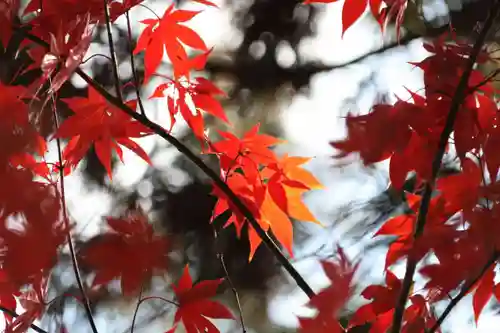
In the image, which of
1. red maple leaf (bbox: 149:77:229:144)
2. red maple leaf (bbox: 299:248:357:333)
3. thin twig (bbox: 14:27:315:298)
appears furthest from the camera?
red maple leaf (bbox: 149:77:229:144)

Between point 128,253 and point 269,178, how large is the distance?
19 cm

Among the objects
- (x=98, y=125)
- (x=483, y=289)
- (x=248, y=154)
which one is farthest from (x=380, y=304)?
(x=98, y=125)

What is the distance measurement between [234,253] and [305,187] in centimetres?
149

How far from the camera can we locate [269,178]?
699 mm

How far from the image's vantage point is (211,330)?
2.40 ft

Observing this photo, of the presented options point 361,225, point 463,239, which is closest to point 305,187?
point 463,239

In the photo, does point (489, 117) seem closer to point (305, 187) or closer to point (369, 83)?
point (305, 187)

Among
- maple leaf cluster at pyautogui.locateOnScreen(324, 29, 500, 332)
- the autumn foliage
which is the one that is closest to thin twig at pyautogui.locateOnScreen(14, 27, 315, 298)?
the autumn foliage

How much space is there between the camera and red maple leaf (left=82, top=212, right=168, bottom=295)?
71 cm

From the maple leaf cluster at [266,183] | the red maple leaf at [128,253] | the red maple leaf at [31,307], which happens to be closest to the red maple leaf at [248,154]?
the maple leaf cluster at [266,183]

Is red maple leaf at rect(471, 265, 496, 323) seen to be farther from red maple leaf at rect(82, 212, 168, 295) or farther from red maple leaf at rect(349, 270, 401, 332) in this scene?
red maple leaf at rect(82, 212, 168, 295)

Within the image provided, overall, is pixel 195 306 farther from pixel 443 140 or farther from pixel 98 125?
pixel 443 140

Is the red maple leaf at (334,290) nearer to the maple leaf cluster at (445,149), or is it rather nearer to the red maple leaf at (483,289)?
the maple leaf cluster at (445,149)

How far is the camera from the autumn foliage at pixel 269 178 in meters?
0.55
